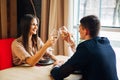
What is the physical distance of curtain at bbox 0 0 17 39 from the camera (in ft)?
9.61

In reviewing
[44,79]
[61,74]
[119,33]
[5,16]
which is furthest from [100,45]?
[5,16]

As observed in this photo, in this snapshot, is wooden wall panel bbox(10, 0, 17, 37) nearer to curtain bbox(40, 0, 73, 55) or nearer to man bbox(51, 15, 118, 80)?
curtain bbox(40, 0, 73, 55)

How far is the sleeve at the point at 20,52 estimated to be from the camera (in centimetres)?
200

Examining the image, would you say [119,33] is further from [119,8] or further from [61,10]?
[61,10]

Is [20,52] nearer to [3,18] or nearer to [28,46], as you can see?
[28,46]

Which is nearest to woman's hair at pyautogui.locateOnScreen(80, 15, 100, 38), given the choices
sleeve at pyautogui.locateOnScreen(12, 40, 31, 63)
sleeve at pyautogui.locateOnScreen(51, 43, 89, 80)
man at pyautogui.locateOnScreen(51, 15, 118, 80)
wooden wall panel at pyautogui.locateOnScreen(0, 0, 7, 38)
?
man at pyautogui.locateOnScreen(51, 15, 118, 80)

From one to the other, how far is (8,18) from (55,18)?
0.76 meters

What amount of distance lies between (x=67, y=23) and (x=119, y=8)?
2.26 feet

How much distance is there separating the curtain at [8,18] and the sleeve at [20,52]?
3.16 ft

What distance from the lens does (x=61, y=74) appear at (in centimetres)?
163

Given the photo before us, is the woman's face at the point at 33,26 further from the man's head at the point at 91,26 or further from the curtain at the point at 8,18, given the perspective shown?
the curtain at the point at 8,18

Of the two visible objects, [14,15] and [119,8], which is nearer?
[119,8]

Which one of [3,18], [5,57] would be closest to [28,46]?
[5,57]

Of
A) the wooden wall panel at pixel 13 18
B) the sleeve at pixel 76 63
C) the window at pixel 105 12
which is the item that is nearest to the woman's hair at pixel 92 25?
the sleeve at pixel 76 63
